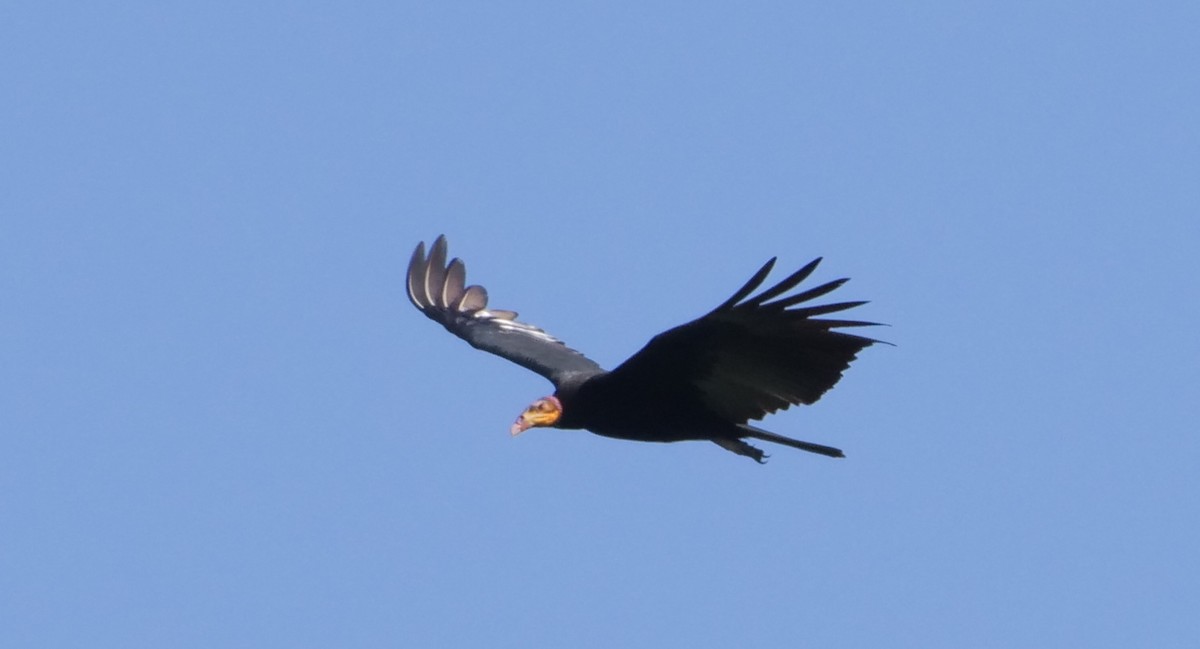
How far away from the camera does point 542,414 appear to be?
1221 centimetres

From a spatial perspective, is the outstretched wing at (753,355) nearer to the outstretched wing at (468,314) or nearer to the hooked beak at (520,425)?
the hooked beak at (520,425)

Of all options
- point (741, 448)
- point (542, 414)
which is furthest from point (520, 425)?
point (741, 448)

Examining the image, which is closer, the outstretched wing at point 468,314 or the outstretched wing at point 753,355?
the outstretched wing at point 753,355

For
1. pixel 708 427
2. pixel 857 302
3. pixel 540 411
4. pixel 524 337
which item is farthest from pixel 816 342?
pixel 524 337

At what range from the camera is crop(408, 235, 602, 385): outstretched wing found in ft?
47.3

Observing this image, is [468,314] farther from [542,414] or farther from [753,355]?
[753,355]

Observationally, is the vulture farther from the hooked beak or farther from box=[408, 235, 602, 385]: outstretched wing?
box=[408, 235, 602, 385]: outstretched wing

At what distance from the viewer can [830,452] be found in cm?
1140

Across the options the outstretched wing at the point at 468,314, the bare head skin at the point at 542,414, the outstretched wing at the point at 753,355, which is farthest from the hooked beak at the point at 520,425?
the outstretched wing at the point at 468,314

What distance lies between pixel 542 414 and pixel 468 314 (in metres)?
3.36

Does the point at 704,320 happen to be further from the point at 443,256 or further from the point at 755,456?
the point at 443,256

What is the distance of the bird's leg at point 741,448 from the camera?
11.6 m

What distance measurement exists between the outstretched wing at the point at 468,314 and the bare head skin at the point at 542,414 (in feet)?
6.09

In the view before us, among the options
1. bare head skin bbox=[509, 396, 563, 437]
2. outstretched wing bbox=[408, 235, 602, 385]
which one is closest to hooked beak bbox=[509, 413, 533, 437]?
bare head skin bbox=[509, 396, 563, 437]
